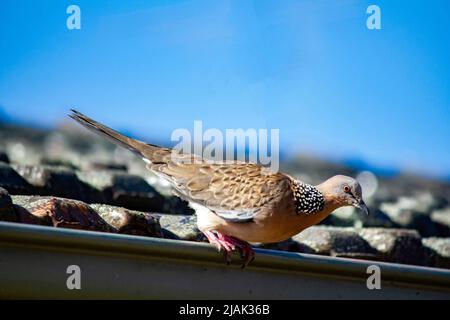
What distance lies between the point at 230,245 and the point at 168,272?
0.70 meters

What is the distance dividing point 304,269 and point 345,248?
1801mm

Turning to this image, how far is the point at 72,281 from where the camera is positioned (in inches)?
135

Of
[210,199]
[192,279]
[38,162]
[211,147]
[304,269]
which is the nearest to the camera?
[192,279]

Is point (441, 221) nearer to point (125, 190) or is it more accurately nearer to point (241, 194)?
point (125, 190)

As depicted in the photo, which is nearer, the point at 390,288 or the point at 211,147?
the point at 390,288

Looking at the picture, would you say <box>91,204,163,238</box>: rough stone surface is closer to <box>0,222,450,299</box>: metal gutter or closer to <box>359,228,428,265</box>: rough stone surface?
<box>0,222,450,299</box>: metal gutter

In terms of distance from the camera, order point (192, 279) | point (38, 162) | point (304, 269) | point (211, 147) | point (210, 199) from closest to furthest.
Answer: point (192, 279) → point (304, 269) → point (210, 199) → point (211, 147) → point (38, 162)

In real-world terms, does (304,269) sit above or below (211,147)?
below

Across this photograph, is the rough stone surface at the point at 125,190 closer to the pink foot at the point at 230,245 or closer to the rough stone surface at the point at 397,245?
the pink foot at the point at 230,245

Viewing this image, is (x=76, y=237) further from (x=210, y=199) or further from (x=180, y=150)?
(x=180, y=150)

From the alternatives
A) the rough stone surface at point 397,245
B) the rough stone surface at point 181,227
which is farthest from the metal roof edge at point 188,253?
the rough stone surface at point 397,245

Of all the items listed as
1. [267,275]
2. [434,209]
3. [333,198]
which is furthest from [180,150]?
[434,209]

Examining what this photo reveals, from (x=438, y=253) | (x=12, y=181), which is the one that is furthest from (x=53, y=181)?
(x=438, y=253)

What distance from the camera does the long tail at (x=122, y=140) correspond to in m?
4.96
